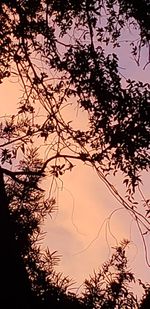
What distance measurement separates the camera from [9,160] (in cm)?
593

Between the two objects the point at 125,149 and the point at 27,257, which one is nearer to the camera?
the point at 27,257

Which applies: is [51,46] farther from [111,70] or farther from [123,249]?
[123,249]

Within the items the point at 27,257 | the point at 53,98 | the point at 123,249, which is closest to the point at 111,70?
the point at 53,98

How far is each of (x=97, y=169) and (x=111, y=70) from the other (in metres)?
1.41

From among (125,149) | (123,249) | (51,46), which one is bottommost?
(123,249)

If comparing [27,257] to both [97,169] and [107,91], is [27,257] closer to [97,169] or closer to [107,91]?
[97,169]

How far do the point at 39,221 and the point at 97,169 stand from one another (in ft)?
2.97

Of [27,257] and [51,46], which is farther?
[51,46]

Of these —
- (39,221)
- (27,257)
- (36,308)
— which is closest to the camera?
(36,308)

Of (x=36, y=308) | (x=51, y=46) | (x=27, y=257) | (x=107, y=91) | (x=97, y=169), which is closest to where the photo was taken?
(x=36, y=308)

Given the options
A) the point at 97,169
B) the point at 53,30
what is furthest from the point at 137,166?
the point at 53,30

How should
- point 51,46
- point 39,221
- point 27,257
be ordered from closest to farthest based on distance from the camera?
1. point 27,257
2. point 39,221
3. point 51,46

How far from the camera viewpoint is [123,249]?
223 inches

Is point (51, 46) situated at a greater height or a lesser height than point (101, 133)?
greater
